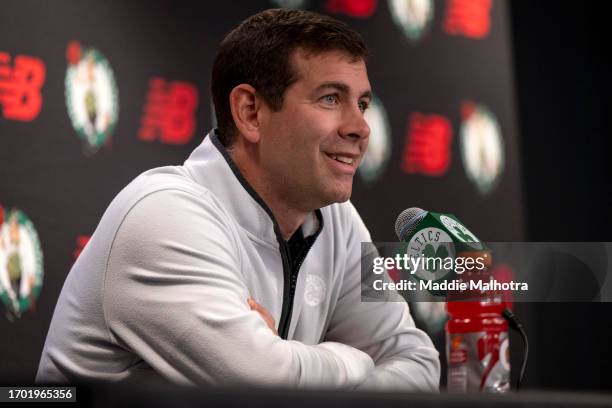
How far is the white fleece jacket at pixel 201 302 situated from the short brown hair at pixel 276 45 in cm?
14

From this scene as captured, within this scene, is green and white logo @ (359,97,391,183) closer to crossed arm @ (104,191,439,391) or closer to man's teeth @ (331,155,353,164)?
man's teeth @ (331,155,353,164)

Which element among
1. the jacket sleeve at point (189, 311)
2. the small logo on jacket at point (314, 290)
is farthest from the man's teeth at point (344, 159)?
the jacket sleeve at point (189, 311)

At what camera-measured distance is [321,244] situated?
1.74 meters

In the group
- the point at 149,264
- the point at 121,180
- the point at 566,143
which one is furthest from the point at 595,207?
the point at 149,264

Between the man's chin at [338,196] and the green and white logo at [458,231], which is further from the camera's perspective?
the man's chin at [338,196]

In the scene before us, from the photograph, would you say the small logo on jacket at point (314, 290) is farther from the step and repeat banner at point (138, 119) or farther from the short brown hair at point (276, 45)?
the step and repeat banner at point (138, 119)

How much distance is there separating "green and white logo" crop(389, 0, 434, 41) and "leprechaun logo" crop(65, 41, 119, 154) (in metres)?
1.26

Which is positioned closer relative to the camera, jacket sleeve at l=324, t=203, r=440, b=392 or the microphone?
the microphone

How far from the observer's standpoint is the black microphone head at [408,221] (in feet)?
4.69

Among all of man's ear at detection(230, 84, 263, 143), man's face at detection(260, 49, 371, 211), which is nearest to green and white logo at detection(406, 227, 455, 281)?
man's face at detection(260, 49, 371, 211)

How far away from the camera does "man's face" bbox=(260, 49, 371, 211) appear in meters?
1.68

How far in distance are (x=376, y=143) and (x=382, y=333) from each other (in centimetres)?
164

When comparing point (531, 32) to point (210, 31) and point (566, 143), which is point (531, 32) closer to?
point (566, 143)

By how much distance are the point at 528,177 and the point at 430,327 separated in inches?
32.2
